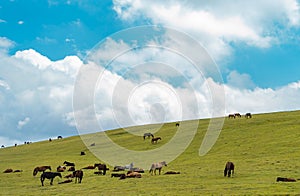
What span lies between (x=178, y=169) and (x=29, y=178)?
14.3 metres

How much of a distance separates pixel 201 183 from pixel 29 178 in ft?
63.9

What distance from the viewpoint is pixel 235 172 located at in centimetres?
3312

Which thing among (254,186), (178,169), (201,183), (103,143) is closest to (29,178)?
(178,169)

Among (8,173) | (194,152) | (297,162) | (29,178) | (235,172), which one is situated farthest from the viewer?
(194,152)

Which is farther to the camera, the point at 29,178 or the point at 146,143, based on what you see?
the point at 146,143

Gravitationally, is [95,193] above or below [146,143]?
below

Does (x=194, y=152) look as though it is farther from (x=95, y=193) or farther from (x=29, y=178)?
(x=95, y=193)

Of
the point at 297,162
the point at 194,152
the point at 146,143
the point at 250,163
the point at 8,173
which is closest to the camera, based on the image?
the point at 297,162

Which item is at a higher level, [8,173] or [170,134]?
[170,134]

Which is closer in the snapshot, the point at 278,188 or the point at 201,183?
the point at 278,188

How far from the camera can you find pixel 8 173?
47.2m

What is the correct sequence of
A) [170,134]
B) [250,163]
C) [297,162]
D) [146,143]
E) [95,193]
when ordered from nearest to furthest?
[95,193]
[297,162]
[250,163]
[146,143]
[170,134]

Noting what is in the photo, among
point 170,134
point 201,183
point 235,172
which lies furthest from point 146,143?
point 201,183

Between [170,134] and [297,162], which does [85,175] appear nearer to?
[297,162]
